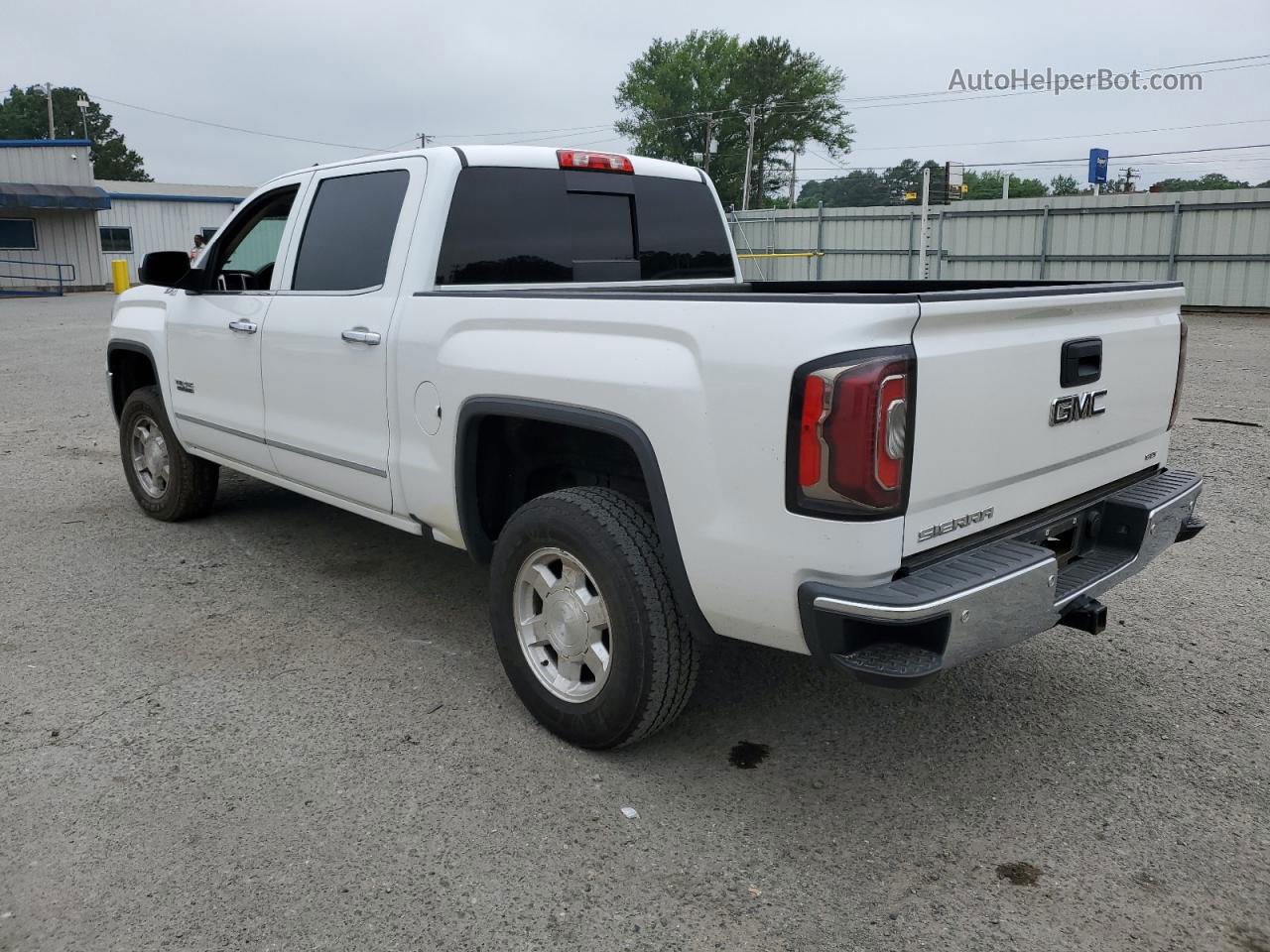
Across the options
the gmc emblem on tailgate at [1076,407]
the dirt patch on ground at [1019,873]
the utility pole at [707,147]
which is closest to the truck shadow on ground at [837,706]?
the dirt patch on ground at [1019,873]

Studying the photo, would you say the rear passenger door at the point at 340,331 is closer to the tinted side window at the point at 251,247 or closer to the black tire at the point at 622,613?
the tinted side window at the point at 251,247

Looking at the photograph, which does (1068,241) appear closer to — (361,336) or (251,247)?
(251,247)

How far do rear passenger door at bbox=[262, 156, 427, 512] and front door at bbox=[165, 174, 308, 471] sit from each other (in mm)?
189

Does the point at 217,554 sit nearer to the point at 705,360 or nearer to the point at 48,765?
the point at 48,765

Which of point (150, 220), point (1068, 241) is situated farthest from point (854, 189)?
point (1068, 241)

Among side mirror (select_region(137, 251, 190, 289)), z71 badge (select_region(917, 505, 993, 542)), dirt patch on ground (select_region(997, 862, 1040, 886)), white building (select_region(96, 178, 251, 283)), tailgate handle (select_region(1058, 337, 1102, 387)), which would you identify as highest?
white building (select_region(96, 178, 251, 283))

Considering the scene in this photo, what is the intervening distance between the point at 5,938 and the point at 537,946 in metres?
1.28

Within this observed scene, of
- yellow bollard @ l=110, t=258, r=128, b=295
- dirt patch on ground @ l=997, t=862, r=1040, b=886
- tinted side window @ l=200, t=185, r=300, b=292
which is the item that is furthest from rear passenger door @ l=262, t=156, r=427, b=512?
yellow bollard @ l=110, t=258, r=128, b=295

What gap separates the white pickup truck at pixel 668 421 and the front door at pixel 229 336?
0.10ft

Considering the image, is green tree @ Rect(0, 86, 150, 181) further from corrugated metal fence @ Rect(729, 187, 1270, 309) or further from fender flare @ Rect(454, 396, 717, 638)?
fender flare @ Rect(454, 396, 717, 638)

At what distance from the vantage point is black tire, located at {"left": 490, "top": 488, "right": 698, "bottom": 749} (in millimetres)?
3084

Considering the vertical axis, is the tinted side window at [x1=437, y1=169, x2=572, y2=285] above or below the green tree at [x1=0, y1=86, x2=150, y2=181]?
below

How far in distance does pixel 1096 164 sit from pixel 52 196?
32101mm

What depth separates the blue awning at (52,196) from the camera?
34125 millimetres
